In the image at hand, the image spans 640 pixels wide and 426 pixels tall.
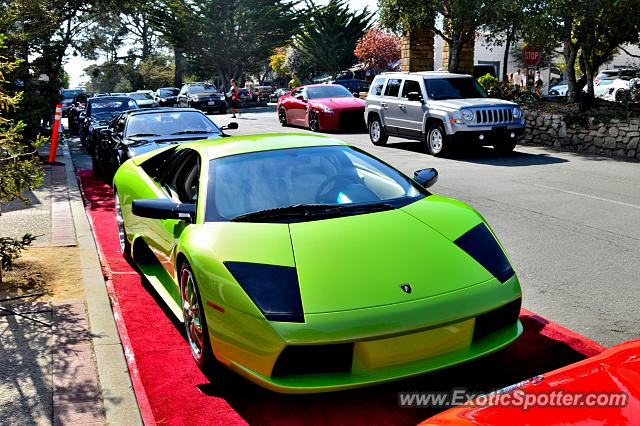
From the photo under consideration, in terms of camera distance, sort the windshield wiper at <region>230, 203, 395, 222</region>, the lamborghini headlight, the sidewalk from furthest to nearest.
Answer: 1. the windshield wiper at <region>230, 203, 395, 222</region>
2. the sidewalk
3. the lamborghini headlight

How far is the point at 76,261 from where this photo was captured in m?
7.31

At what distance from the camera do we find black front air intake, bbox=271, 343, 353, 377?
3656 mm

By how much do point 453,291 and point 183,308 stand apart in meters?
1.92

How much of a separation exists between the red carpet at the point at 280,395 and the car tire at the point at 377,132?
526 inches

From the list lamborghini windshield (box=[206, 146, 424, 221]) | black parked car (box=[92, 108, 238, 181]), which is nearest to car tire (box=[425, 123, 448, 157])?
black parked car (box=[92, 108, 238, 181])

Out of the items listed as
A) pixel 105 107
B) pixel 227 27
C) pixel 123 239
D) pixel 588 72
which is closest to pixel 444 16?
pixel 588 72

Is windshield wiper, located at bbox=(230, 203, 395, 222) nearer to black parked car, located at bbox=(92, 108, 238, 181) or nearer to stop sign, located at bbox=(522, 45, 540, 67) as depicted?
black parked car, located at bbox=(92, 108, 238, 181)

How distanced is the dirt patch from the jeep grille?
10.2 meters

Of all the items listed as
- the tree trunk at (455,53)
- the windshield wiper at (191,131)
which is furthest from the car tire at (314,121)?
the windshield wiper at (191,131)

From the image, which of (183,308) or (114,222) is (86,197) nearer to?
(114,222)

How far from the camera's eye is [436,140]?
1608 cm

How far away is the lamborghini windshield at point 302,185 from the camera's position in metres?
4.75

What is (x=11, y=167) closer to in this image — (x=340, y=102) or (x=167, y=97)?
(x=340, y=102)

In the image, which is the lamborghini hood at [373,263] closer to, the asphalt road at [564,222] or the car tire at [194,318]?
the car tire at [194,318]
